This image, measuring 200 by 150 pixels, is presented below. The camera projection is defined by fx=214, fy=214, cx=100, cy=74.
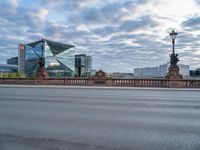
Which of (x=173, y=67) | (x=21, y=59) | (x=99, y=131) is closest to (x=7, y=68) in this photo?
(x=21, y=59)

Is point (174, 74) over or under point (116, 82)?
over

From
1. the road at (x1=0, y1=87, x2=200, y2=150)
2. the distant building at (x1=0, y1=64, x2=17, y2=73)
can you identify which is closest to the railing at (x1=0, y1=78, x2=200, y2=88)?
the road at (x1=0, y1=87, x2=200, y2=150)

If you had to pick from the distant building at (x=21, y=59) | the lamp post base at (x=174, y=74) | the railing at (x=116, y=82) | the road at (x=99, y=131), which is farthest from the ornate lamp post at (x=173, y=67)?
the distant building at (x=21, y=59)

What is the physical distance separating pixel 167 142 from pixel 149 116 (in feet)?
10.5

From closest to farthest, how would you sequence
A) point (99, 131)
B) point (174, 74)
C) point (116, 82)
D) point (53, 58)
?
point (99, 131)
point (174, 74)
point (116, 82)
point (53, 58)

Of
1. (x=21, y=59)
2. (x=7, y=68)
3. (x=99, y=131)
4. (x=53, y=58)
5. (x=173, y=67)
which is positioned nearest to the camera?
(x=99, y=131)

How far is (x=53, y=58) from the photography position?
10744 centimetres

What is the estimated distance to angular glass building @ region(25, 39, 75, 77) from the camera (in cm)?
10445

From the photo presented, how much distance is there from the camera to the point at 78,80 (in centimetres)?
3038

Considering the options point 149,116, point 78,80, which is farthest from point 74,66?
point 149,116

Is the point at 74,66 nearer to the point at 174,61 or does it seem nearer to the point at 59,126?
the point at 174,61

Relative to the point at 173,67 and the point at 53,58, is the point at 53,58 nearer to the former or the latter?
the point at 53,58

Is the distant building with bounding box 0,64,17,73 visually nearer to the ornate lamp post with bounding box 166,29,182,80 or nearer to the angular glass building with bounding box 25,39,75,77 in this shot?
the angular glass building with bounding box 25,39,75,77

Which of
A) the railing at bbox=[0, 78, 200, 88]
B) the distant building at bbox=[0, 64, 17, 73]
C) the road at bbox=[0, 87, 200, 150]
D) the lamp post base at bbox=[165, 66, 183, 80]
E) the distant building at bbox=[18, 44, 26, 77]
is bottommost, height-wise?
the road at bbox=[0, 87, 200, 150]
